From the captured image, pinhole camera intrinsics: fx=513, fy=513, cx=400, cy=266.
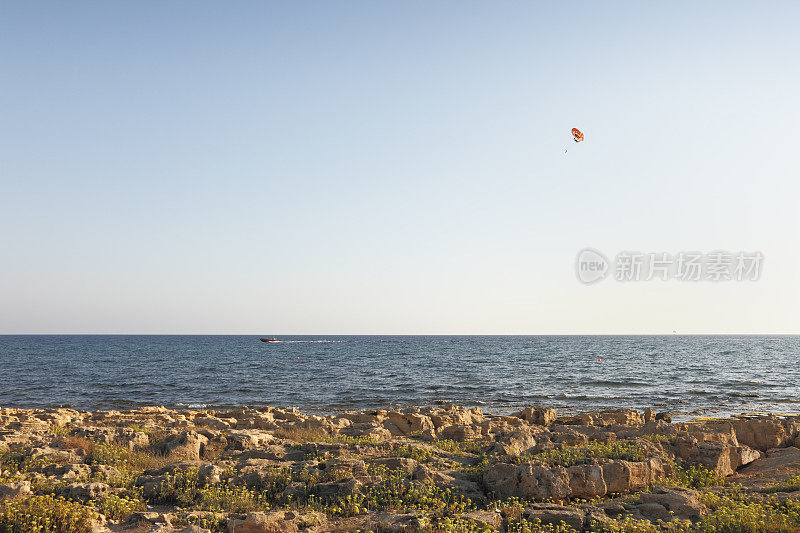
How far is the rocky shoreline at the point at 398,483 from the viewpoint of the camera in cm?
827

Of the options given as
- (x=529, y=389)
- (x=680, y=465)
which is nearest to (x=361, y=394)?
(x=529, y=389)

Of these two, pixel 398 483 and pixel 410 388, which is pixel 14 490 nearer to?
pixel 398 483

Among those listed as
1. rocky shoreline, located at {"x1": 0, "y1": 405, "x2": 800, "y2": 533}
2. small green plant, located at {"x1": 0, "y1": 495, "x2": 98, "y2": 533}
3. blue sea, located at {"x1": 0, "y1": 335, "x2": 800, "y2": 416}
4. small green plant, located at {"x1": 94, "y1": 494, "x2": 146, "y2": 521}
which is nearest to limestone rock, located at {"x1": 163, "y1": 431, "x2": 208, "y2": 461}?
rocky shoreline, located at {"x1": 0, "y1": 405, "x2": 800, "y2": 533}

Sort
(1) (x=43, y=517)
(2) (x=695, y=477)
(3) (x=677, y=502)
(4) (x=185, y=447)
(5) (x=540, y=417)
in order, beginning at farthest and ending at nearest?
(5) (x=540, y=417)
(4) (x=185, y=447)
(2) (x=695, y=477)
(3) (x=677, y=502)
(1) (x=43, y=517)

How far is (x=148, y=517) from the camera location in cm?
857

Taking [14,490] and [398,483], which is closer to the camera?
[14,490]

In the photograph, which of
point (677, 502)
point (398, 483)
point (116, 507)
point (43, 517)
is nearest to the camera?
point (43, 517)

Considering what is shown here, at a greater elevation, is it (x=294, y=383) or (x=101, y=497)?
(x=101, y=497)

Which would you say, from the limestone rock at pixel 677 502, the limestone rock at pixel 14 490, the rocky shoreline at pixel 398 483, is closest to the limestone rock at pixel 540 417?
the rocky shoreline at pixel 398 483

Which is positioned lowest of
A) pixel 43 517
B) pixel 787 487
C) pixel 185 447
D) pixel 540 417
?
pixel 540 417

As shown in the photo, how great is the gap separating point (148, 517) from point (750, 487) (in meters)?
11.7

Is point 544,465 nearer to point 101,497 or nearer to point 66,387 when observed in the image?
point 101,497

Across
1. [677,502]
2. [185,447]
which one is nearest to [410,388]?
[185,447]

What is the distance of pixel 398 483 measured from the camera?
1016 cm
